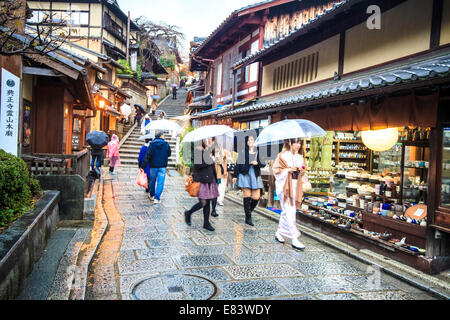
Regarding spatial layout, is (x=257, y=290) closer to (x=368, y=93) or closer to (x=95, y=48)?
(x=368, y=93)

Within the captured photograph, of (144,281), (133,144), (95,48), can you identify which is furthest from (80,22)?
(144,281)

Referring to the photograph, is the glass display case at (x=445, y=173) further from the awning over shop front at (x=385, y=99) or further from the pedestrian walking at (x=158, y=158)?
the pedestrian walking at (x=158, y=158)

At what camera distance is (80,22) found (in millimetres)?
31094

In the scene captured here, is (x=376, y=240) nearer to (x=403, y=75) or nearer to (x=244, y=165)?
(x=403, y=75)

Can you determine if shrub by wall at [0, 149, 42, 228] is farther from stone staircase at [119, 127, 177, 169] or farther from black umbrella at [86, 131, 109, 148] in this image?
stone staircase at [119, 127, 177, 169]

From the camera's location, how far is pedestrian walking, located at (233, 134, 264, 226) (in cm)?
873

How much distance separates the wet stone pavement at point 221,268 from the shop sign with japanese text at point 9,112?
304cm

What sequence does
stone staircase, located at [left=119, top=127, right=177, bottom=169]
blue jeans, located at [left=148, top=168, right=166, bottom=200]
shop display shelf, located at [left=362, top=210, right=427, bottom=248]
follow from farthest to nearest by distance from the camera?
stone staircase, located at [left=119, top=127, right=177, bottom=169], blue jeans, located at [left=148, top=168, right=166, bottom=200], shop display shelf, located at [left=362, top=210, right=427, bottom=248]

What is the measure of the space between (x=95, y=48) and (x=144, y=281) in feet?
100

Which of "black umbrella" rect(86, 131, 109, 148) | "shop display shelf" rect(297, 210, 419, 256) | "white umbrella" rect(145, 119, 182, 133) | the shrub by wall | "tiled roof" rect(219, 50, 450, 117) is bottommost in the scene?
"shop display shelf" rect(297, 210, 419, 256)

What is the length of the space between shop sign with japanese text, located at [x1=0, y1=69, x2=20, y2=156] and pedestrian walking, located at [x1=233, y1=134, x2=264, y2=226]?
552cm

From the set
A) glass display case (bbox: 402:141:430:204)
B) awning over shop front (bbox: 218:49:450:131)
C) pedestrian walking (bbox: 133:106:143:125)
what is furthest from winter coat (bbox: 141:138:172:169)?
pedestrian walking (bbox: 133:106:143:125)

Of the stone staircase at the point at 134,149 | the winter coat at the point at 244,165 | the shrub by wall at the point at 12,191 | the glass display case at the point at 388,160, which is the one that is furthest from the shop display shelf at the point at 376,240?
the stone staircase at the point at 134,149

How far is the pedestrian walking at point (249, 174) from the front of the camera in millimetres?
8734
